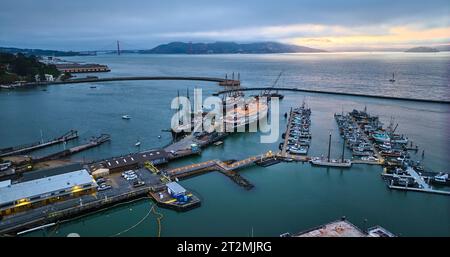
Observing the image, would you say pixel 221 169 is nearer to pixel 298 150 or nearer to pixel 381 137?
pixel 298 150

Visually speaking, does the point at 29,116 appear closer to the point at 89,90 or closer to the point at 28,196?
the point at 89,90

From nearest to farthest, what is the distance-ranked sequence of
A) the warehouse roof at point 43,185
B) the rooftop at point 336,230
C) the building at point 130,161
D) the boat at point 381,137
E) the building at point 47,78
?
the rooftop at point 336,230, the warehouse roof at point 43,185, the building at point 130,161, the boat at point 381,137, the building at point 47,78

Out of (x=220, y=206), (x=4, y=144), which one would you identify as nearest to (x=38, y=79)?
(x=4, y=144)

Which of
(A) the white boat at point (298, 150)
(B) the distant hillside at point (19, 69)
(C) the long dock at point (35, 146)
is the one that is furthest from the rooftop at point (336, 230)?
(B) the distant hillside at point (19, 69)

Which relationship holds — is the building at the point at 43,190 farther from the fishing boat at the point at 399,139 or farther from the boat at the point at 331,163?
the fishing boat at the point at 399,139

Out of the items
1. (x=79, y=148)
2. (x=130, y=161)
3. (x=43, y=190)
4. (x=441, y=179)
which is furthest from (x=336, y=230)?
(x=79, y=148)

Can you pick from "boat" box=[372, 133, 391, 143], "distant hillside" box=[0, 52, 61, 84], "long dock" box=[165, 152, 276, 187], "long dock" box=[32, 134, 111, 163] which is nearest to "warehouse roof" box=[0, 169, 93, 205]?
"long dock" box=[165, 152, 276, 187]
